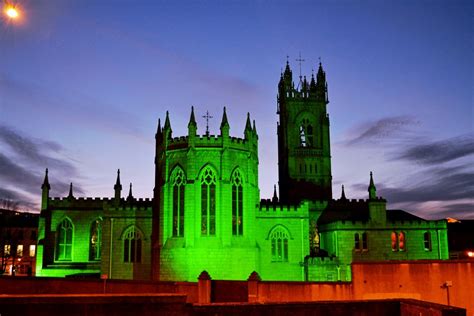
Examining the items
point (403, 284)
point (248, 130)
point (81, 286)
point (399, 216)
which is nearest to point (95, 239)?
point (248, 130)

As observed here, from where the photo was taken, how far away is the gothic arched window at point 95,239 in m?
47.5

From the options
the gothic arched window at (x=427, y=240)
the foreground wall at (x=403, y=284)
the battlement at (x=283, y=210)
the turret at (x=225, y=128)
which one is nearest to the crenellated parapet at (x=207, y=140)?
the turret at (x=225, y=128)

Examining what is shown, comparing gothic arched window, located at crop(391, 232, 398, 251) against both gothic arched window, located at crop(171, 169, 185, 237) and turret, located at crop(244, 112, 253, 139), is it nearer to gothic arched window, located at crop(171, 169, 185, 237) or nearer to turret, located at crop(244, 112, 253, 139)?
turret, located at crop(244, 112, 253, 139)

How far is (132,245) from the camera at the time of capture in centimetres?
4288

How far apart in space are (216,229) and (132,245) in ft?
32.8

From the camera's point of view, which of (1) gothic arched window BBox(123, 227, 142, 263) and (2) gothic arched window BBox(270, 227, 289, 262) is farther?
(1) gothic arched window BBox(123, 227, 142, 263)

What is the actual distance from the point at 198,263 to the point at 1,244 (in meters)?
37.5

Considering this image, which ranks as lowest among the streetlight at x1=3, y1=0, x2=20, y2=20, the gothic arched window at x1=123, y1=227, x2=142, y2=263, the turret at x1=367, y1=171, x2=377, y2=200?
the gothic arched window at x1=123, y1=227, x2=142, y2=263

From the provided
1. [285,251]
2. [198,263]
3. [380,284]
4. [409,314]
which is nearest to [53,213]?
[198,263]

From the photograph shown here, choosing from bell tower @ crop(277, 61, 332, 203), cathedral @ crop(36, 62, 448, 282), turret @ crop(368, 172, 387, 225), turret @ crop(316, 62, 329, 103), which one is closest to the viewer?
cathedral @ crop(36, 62, 448, 282)

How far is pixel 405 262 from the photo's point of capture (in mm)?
28578

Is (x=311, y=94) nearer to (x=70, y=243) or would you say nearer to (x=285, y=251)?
(x=285, y=251)

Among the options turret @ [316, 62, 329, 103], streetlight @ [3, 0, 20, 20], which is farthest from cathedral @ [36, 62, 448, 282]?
streetlight @ [3, 0, 20, 20]

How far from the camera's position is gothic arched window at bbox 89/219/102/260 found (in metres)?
47.5
